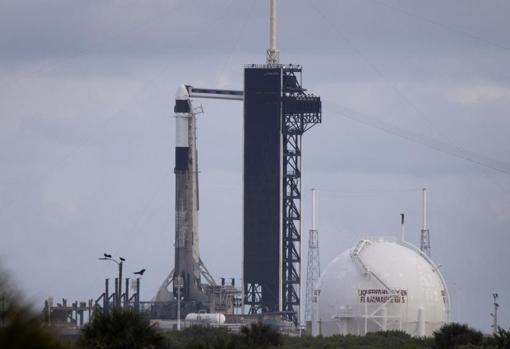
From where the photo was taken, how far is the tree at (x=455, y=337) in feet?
251

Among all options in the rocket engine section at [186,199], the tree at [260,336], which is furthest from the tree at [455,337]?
the rocket engine section at [186,199]

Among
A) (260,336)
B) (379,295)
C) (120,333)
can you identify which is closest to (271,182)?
(379,295)

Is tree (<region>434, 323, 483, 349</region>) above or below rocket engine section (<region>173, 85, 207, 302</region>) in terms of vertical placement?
below

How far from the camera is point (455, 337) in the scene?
257 feet

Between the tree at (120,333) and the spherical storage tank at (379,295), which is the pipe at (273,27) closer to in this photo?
the spherical storage tank at (379,295)

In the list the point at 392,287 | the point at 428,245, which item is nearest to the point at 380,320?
the point at 392,287

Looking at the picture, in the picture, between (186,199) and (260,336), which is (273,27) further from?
(260,336)

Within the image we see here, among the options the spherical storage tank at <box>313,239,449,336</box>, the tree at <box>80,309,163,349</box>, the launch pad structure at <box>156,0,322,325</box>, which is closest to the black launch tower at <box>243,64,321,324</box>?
the launch pad structure at <box>156,0,322,325</box>

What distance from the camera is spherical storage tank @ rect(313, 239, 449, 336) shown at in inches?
3679

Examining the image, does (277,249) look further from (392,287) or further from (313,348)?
(313,348)

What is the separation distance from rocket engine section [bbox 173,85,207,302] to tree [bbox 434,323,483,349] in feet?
188

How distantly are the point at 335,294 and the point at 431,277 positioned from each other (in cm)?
639

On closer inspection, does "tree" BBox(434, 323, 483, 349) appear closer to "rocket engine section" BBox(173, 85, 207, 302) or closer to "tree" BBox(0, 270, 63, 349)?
"rocket engine section" BBox(173, 85, 207, 302)

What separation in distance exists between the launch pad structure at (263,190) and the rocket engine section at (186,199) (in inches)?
3.5
